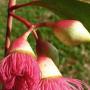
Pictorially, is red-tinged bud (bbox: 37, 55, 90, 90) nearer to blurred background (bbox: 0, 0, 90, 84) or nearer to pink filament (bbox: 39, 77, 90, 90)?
pink filament (bbox: 39, 77, 90, 90)

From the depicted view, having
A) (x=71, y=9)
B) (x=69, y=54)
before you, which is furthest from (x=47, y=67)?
(x=69, y=54)

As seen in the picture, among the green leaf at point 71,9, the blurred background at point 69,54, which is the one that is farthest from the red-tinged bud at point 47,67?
the blurred background at point 69,54

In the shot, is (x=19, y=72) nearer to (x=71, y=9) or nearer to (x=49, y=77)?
(x=49, y=77)

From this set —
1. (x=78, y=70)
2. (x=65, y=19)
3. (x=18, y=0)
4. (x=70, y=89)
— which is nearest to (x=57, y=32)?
(x=65, y=19)

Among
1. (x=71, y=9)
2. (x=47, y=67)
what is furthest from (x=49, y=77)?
(x=71, y=9)

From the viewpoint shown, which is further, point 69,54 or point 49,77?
point 69,54

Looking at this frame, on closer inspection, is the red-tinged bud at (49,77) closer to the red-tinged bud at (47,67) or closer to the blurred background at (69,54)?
the red-tinged bud at (47,67)

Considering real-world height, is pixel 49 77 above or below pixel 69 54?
above

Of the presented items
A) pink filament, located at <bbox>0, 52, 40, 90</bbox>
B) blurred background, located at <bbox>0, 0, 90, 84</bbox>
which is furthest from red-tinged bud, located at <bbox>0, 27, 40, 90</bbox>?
blurred background, located at <bbox>0, 0, 90, 84</bbox>

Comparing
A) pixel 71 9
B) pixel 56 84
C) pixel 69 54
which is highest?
pixel 71 9
